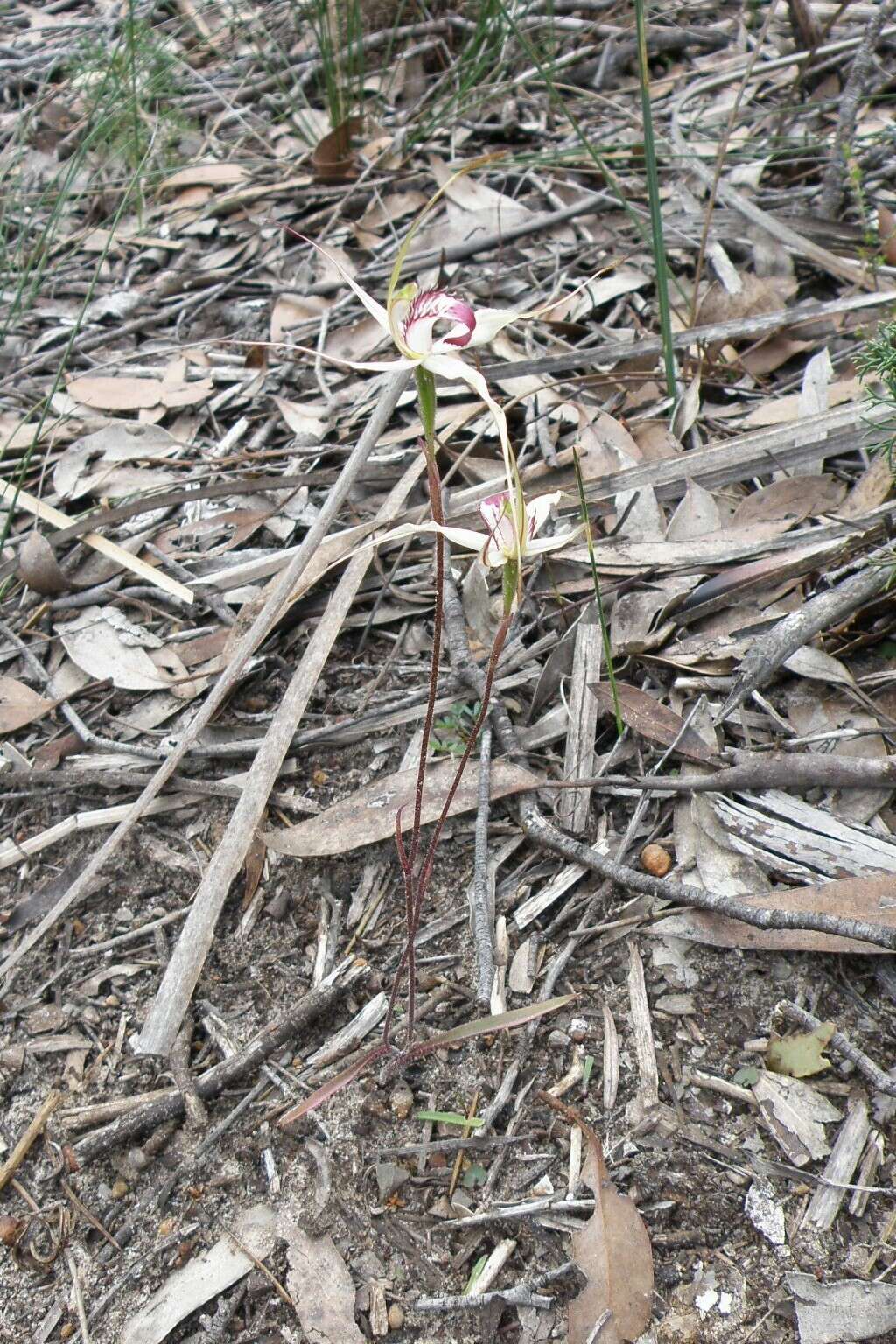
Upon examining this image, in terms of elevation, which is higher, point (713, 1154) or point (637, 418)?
point (637, 418)

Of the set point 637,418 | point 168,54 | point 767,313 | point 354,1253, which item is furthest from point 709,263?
point 354,1253

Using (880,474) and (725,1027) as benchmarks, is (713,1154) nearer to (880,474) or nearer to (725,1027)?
(725,1027)

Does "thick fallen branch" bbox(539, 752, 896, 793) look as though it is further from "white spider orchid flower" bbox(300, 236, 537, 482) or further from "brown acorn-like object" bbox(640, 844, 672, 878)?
"white spider orchid flower" bbox(300, 236, 537, 482)

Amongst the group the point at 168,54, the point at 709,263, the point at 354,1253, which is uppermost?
the point at 168,54

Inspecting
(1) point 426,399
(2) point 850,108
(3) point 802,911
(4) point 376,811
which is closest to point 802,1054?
(3) point 802,911

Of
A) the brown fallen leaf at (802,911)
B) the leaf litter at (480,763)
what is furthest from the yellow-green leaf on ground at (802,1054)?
the brown fallen leaf at (802,911)

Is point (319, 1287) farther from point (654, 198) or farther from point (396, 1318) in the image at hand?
point (654, 198)

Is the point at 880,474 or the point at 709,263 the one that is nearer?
the point at 880,474
